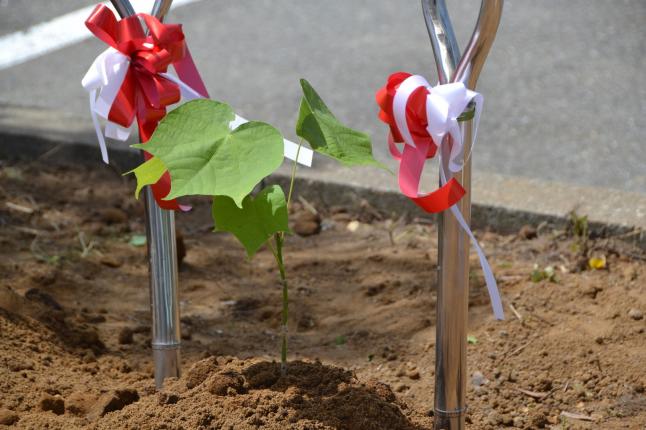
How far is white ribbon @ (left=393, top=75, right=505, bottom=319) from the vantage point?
1485 mm

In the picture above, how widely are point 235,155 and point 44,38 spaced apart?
189 inches

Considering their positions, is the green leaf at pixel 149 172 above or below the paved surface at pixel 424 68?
below

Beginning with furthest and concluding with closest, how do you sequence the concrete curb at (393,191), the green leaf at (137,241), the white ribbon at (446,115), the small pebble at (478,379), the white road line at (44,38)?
the white road line at (44,38)
the green leaf at (137,241)
the concrete curb at (393,191)
the small pebble at (478,379)
the white ribbon at (446,115)

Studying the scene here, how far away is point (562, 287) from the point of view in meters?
2.47

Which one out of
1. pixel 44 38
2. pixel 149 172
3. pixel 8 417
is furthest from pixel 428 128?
pixel 44 38

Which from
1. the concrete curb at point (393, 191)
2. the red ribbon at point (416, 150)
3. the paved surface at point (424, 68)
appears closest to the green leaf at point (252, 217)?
the red ribbon at point (416, 150)

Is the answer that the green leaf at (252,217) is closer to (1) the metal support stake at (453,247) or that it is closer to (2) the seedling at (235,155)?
(2) the seedling at (235,155)

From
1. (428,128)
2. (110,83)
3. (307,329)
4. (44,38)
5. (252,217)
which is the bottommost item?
(307,329)

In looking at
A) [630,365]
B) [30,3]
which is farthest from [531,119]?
[30,3]

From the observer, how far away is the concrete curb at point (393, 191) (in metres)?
2.80

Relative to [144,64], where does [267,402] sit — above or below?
below

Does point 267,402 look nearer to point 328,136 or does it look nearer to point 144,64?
point 328,136

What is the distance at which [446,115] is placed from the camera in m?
1.48

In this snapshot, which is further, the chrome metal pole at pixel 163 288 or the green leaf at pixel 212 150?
the chrome metal pole at pixel 163 288
